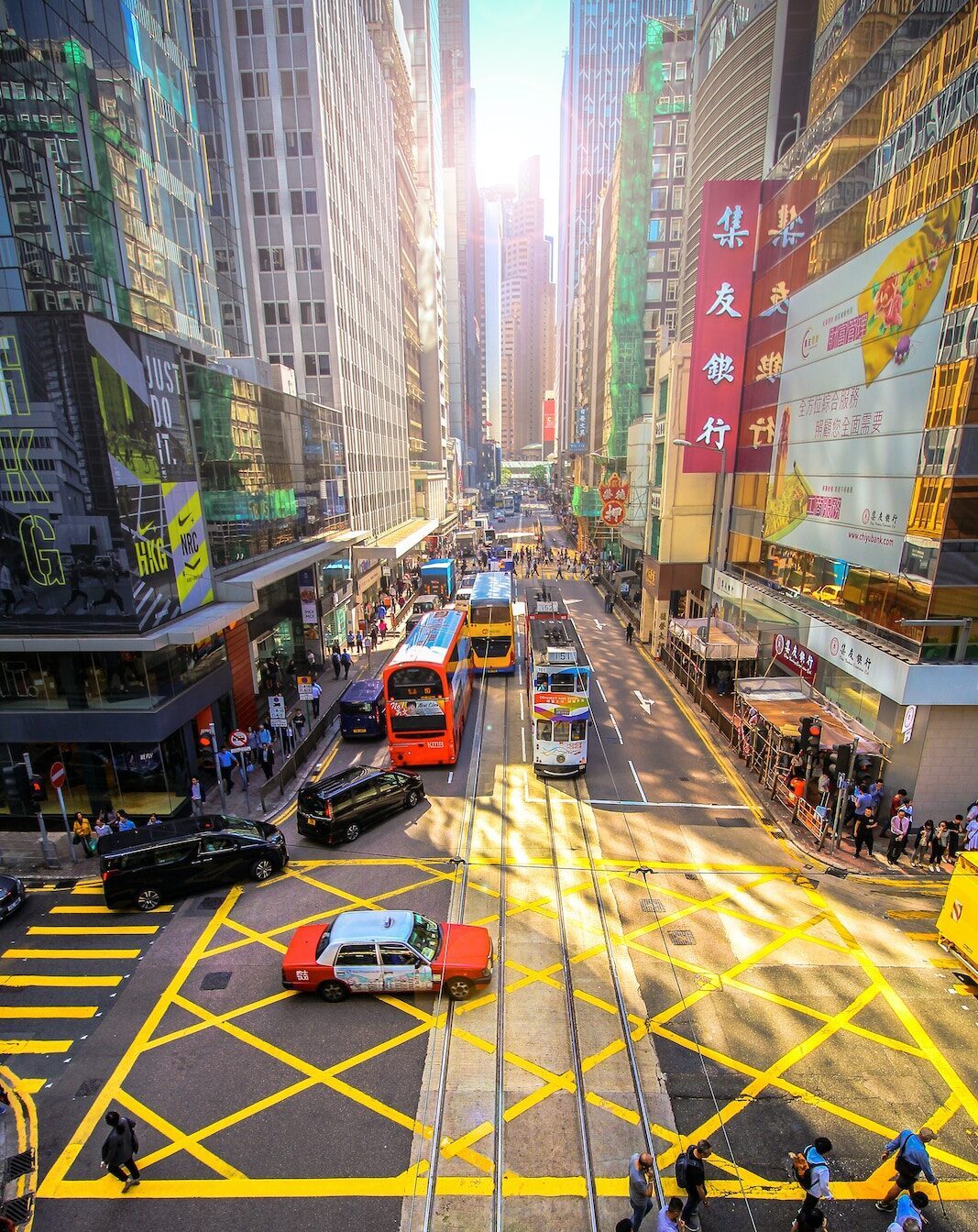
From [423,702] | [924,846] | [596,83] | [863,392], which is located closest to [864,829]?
[924,846]

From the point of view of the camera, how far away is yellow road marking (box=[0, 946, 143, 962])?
40.3 feet

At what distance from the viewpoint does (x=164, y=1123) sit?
29.1ft

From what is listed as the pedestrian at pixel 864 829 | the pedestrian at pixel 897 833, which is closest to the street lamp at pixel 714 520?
the pedestrian at pixel 864 829

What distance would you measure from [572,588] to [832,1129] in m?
45.6

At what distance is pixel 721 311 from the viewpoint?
2622 cm

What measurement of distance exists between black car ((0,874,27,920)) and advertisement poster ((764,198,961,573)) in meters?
21.9

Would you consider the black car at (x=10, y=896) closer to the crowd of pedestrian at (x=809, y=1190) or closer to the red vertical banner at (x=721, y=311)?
the crowd of pedestrian at (x=809, y=1190)

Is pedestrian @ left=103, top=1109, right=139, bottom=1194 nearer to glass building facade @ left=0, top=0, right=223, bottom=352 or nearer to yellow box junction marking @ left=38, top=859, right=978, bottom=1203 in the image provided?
yellow box junction marking @ left=38, top=859, right=978, bottom=1203

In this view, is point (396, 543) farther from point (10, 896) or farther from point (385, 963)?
point (385, 963)

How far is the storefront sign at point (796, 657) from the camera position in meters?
19.5

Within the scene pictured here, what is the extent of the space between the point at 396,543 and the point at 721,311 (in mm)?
26687

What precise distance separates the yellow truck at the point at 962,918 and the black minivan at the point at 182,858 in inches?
548

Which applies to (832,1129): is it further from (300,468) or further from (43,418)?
(300,468)

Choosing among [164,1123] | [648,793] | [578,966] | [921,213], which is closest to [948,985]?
[578,966]
